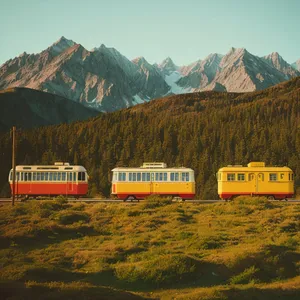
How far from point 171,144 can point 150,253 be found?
92760 mm

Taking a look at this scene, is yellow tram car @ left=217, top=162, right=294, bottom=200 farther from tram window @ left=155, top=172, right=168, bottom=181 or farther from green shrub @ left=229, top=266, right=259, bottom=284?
green shrub @ left=229, top=266, right=259, bottom=284

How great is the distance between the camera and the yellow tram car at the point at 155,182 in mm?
39750

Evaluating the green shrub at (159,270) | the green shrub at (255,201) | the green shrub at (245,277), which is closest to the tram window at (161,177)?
the green shrub at (255,201)

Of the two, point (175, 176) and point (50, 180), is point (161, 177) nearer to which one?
point (175, 176)

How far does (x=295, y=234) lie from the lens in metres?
26.2

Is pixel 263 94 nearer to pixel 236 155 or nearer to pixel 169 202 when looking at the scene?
pixel 236 155

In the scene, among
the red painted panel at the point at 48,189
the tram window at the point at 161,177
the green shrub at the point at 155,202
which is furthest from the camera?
the red painted panel at the point at 48,189

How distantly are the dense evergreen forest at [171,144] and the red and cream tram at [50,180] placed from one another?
4079cm

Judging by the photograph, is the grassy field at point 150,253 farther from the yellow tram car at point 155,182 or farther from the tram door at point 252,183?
the tram door at point 252,183

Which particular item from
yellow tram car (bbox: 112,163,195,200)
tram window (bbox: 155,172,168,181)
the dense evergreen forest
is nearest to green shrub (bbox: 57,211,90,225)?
yellow tram car (bbox: 112,163,195,200)

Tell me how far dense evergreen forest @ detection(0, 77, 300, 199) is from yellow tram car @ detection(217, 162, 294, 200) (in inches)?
1767

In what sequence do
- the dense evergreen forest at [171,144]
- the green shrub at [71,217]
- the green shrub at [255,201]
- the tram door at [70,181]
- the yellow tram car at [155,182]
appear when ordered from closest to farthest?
the green shrub at [71,217]
the green shrub at [255,201]
the yellow tram car at [155,182]
the tram door at [70,181]
the dense evergreen forest at [171,144]

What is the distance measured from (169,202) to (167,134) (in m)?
79.5

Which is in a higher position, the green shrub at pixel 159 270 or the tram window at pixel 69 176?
the tram window at pixel 69 176
